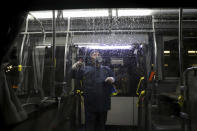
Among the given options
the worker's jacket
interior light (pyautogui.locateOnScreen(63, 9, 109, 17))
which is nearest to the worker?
the worker's jacket

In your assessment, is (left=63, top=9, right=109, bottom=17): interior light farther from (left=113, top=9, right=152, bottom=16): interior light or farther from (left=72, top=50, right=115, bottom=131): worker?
(left=72, top=50, right=115, bottom=131): worker

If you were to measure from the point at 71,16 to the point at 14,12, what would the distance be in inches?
35.6

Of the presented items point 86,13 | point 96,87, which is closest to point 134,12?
point 86,13

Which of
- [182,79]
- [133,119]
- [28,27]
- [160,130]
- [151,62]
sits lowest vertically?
[160,130]

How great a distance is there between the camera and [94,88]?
3.95ft

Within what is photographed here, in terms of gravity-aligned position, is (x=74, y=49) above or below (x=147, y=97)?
above

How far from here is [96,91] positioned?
3.94 feet

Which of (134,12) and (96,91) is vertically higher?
(134,12)

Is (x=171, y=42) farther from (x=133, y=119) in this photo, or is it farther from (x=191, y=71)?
(x=133, y=119)

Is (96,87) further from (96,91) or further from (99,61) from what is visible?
A: (99,61)

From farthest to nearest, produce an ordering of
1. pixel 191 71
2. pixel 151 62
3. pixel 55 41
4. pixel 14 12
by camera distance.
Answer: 1. pixel 55 41
2. pixel 151 62
3. pixel 191 71
4. pixel 14 12

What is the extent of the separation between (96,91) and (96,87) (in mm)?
32

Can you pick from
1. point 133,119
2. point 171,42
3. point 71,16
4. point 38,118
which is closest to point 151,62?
A: point 171,42

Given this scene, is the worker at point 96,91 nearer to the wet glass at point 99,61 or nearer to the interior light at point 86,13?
the wet glass at point 99,61
